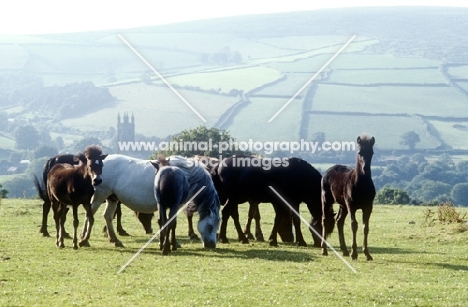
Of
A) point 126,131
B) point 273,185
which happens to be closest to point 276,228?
point 273,185

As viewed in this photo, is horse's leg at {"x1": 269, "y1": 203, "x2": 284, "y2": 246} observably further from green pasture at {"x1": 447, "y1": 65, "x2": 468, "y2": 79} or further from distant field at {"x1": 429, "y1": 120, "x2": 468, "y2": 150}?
green pasture at {"x1": 447, "y1": 65, "x2": 468, "y2": 79}

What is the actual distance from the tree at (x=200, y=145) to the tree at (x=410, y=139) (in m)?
79.2

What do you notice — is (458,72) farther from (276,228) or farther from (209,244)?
(209,244)

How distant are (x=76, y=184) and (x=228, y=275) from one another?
18.5ft

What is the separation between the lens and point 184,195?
1847 centimetres

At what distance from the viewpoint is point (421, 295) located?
42.4 ft

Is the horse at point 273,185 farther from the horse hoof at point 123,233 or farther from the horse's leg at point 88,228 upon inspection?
the horse's leg at point 88,228

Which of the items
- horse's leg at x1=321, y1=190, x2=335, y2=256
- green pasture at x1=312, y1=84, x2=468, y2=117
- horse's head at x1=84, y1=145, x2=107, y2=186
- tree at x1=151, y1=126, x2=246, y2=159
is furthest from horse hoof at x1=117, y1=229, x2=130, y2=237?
green pasture at x1=312, y1=84, x2=468, y2=117

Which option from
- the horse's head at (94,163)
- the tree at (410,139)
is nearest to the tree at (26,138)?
the tree at (410,139)

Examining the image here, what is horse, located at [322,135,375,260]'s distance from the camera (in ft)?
55.3

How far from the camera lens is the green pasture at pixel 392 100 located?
154500mm

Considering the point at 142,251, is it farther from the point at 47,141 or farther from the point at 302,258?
the point at 47,141

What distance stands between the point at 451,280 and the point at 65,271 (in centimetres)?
758

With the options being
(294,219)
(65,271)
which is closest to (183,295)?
(65,271)
